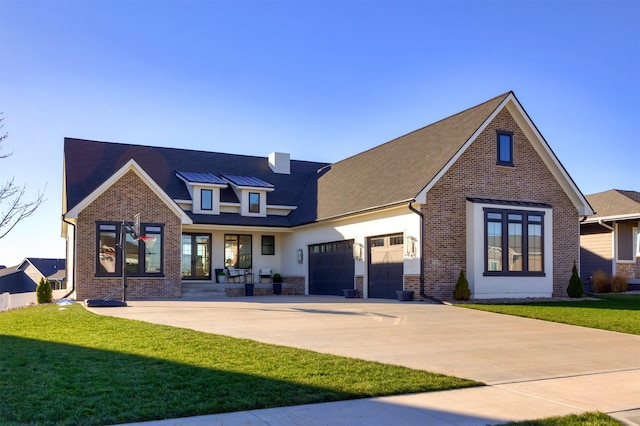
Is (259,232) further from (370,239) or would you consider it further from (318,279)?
(370,239)

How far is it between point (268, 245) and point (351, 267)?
21.8 feet

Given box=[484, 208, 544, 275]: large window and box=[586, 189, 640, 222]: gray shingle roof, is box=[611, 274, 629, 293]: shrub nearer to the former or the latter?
box=[586, 189, 640, 222]: gray shingle roof

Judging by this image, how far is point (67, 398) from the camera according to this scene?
701 centimetres

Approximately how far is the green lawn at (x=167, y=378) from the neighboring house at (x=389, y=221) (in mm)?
12102

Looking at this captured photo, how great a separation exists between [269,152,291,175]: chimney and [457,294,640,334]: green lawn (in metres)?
16.8

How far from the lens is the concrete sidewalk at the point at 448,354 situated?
682 cm

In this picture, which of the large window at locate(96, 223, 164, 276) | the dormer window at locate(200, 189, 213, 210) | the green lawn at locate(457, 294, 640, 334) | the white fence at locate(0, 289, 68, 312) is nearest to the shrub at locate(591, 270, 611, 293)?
the green lawn at locate(457, 294, 640, 334)

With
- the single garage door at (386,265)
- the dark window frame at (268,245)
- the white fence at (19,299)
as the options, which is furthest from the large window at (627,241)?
the white fence at (19,299)

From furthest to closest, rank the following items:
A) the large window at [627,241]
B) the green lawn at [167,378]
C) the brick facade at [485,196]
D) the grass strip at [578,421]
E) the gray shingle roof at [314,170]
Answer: the large window at [627,241] → the gray shingle roof at [314,170] → the brick facade at [485,196] → the green lawn at [167,378] → the grass strip at [578,421]

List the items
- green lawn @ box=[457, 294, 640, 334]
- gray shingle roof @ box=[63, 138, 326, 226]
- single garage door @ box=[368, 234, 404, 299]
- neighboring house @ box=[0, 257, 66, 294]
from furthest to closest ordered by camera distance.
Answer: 1. neighboring house @ box=[0, 257, 66, 294]
2. gray shingle roof @ box=[63, 138, 326, 226]
3. single garage door @ box=[368, 234, 404, 299]
4. green lawn @ box=[457, 294, 640, 334]

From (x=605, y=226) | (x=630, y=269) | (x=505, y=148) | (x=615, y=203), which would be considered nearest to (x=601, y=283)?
(x=630, y=269)

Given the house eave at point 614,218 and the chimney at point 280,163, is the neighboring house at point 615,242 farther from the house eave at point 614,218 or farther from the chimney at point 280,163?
the chimney at point 280,163

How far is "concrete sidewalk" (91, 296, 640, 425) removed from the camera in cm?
682

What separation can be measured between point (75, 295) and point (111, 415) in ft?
59.7
